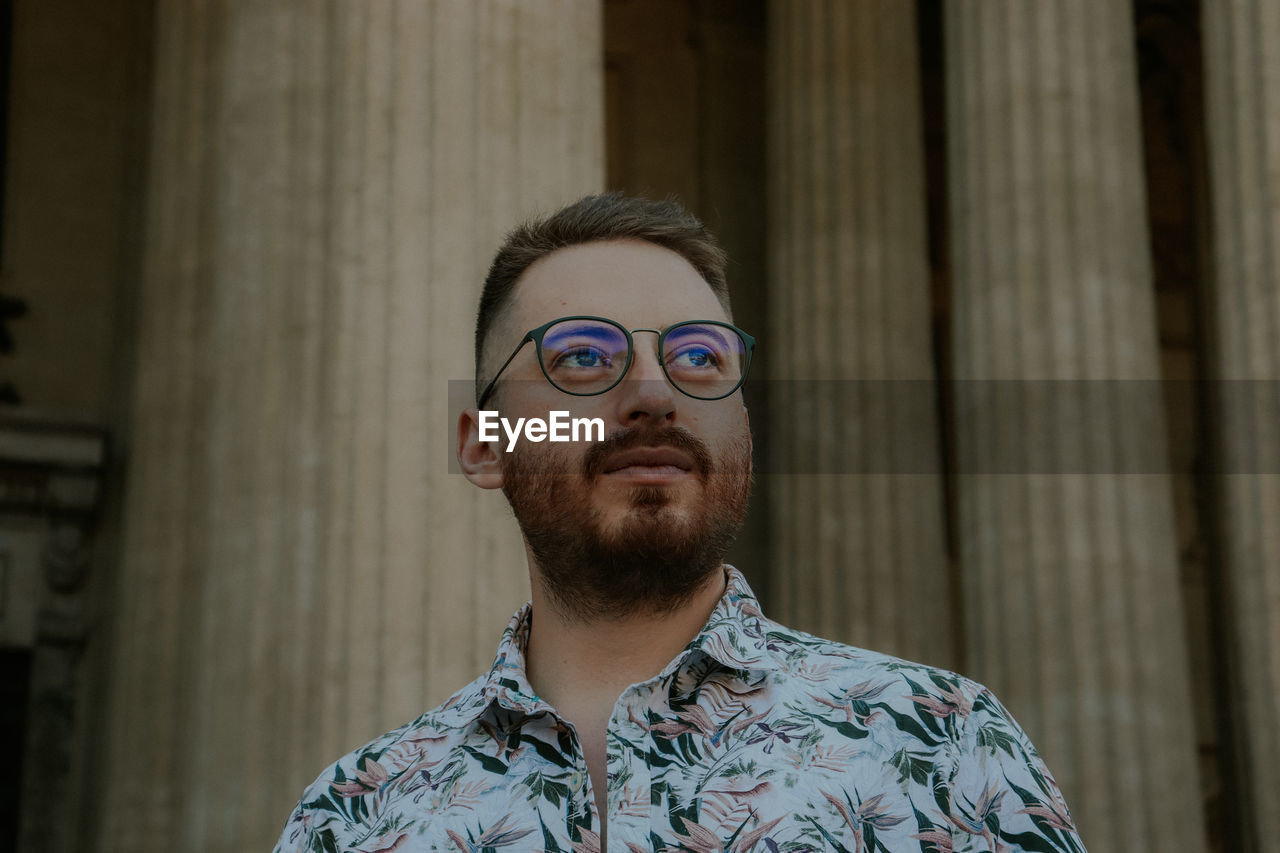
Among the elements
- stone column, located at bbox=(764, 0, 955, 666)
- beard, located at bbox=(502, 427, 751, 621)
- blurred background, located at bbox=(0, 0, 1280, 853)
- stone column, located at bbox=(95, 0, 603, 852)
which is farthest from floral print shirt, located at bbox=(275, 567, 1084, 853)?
stone column, located at bbox=(764, 0, 955, 666)

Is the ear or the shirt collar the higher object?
the ear

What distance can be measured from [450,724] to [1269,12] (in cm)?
964

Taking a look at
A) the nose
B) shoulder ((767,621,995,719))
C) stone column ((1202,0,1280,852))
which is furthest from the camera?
stone column ((1202,0,1280,852))

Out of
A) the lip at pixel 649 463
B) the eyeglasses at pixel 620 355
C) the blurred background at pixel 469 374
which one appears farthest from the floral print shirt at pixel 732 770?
the blurred background at pixel 469 374

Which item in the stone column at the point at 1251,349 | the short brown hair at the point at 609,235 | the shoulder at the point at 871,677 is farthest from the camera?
the stone column at the point at 1251,349

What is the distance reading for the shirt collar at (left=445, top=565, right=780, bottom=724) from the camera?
2.25 metres

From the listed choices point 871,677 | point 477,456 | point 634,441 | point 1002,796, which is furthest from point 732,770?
point 477,456

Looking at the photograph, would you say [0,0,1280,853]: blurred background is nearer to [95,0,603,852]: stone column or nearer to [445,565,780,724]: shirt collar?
[95,0,603,852]: stone column

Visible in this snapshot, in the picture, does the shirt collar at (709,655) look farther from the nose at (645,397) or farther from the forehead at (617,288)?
the forehead at (617,288)

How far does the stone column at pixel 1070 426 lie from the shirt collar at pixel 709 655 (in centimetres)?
787

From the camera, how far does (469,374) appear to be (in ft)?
28.8

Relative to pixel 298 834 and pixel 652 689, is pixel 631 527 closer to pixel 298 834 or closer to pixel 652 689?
pixel 652 689

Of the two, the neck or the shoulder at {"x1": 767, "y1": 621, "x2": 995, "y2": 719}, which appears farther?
the neck

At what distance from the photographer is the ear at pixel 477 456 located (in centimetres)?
254
